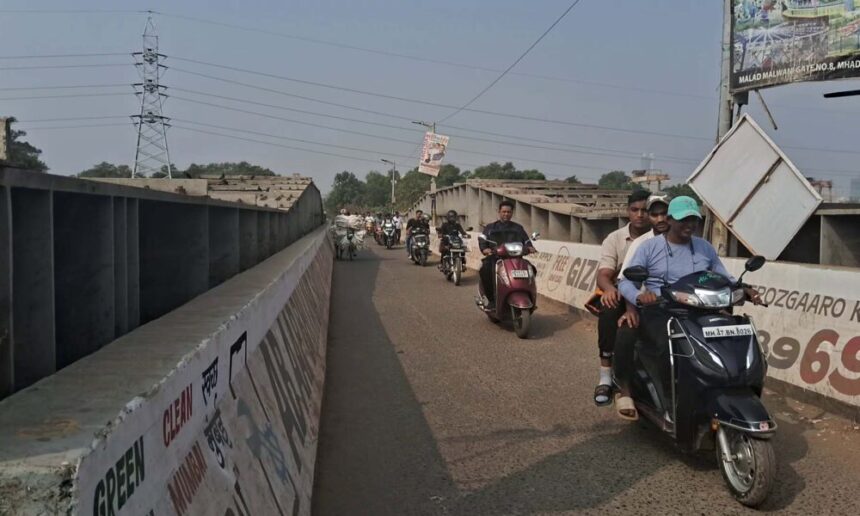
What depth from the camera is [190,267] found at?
5164 millimetres

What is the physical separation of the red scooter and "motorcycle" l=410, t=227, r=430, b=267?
40.9 ft

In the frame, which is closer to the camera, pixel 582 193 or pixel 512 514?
pixel 512 514

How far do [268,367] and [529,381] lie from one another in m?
3.67

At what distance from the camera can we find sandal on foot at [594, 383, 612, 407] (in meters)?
5.57

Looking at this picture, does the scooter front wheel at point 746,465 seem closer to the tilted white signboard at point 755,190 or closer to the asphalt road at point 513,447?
the asphalt road at point 513,447

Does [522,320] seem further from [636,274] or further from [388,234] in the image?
[388,234]

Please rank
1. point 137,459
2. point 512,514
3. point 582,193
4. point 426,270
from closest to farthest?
point 137,459 → point 512,514 → point 426,270 → point 582,193

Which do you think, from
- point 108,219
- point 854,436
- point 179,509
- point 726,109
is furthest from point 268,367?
point 726,109

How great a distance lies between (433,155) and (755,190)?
32385mm

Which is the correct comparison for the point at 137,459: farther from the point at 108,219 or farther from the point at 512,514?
the point at 512,514

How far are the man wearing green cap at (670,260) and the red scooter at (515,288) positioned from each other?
4322 mm

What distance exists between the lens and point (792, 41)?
1088cm

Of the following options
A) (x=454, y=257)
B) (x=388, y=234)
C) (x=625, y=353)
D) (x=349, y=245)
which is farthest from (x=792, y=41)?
(x=388, y=234)

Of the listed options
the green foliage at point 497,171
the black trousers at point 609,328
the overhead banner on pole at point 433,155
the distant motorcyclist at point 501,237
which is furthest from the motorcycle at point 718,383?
the green foliage at point 497,171
